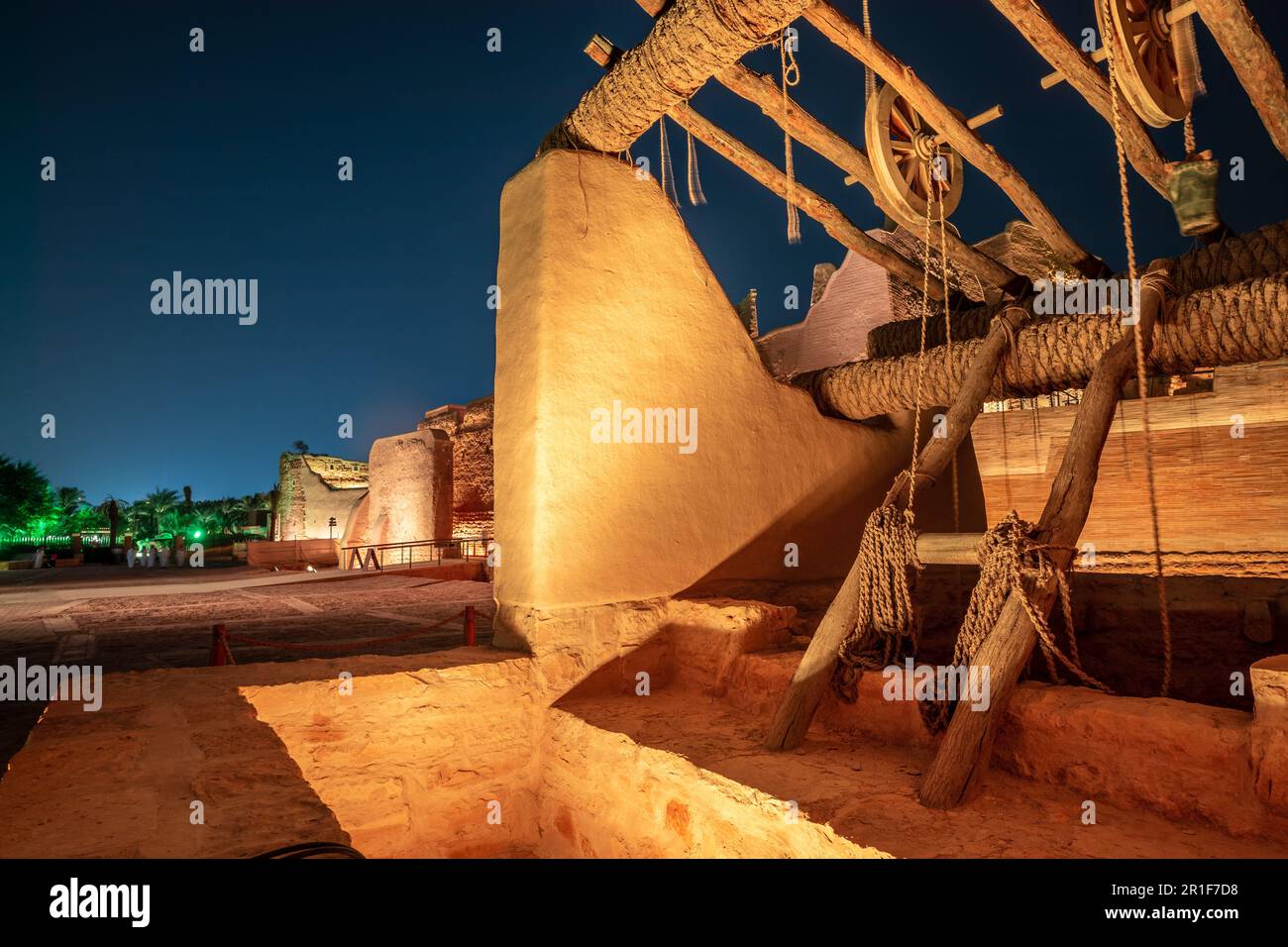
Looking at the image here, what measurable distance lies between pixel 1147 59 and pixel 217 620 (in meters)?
9.58

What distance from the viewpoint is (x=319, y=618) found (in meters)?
8.23

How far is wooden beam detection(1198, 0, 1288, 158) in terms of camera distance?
3396 millimetres

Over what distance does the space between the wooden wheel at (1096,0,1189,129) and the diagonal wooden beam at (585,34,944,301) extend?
1.79m

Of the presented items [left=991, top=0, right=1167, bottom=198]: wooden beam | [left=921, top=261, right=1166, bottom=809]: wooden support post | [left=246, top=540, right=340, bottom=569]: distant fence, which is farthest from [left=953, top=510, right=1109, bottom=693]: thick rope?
[left=246, top=540, right=340, bottom=569]: distant fence

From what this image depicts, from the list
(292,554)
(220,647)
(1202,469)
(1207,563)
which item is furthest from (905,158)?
(292,554)

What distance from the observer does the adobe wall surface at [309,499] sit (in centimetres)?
2639

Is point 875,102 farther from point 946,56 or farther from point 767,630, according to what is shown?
point 946,56

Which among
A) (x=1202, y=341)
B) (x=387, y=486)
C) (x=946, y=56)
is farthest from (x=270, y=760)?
(x=946, y=56)

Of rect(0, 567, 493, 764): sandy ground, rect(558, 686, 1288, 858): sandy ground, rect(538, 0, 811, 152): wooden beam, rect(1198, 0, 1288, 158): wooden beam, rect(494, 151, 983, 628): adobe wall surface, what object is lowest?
rect(558, 686, 1288, 858): sandy ground

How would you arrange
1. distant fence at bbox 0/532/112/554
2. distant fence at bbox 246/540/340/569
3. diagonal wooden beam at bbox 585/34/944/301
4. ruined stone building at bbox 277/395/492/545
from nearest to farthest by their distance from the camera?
diagonal wooden beam at bbox 585/34/944/301, ruined stone building at bbox 277/395/492/545, distant fence at bbox 246/540/340/569, distant fence at bbox 0/532/112/554

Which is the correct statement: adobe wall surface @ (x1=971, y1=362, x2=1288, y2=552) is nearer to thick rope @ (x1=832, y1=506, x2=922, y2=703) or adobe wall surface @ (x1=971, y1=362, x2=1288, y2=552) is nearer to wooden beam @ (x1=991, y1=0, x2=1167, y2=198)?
wooden beam @ (x1=991, y1=0, x2=1167, y2=198)

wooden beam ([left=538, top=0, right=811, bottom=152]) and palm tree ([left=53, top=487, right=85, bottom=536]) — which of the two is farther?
palm tree ([left=53, top=487, right=85, bottom=536])

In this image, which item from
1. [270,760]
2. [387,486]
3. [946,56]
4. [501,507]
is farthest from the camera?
[946,56]

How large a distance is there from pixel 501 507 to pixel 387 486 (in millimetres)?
18281
